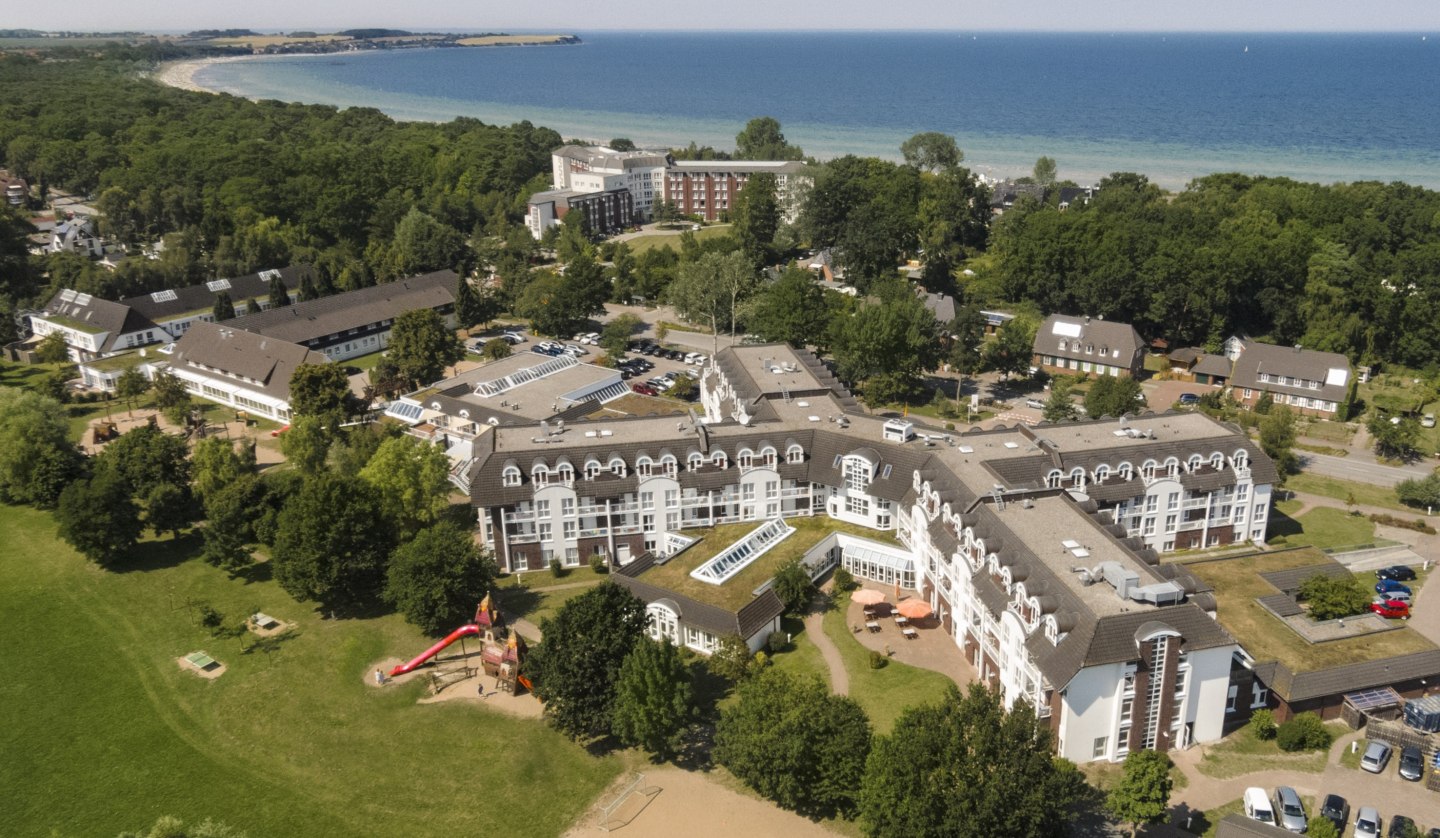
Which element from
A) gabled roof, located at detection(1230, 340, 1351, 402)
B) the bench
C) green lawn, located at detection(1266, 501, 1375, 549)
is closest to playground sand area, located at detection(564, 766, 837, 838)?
the bench

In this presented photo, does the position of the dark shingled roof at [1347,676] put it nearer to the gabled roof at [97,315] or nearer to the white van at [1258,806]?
the white van at [1258,806]

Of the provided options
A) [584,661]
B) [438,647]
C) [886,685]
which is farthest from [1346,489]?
[438,647]

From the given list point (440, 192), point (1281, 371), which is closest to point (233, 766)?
point (1281, 371)

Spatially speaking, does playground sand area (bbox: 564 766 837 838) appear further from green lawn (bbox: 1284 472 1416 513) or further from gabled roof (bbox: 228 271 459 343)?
gabled roof (bbox: 228 271 459 343)

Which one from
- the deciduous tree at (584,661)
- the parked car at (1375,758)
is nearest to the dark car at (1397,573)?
the parked car at (1375,758)

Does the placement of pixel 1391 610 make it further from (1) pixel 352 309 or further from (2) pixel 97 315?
(2) pixel 97 315

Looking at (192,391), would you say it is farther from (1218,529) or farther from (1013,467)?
(1218,529)
